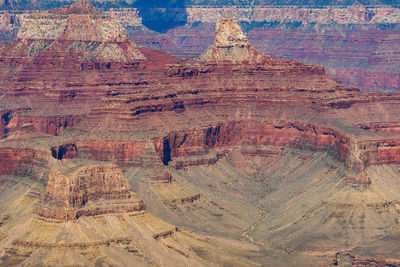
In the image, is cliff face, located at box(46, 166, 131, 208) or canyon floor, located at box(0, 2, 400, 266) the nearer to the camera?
cliff face, located at box(46, 166, 131, 208)

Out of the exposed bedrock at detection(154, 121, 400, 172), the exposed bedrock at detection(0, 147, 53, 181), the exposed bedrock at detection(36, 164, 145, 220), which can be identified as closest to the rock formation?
the exposed bedrock at detection(154, 121, 400, 172)

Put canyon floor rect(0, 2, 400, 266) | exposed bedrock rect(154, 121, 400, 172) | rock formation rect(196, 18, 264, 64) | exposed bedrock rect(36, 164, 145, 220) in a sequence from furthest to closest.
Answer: rock formation rect(196, 18, 264, 64)
exposed bedrock rect(154, 121, 400, 172)
canyon floor rect(0, 2, 400, 266)
exposed bedrock rect(36, 164, 145, 220)

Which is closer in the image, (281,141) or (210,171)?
(210,171)

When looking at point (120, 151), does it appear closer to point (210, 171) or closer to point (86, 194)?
point (210, 171)

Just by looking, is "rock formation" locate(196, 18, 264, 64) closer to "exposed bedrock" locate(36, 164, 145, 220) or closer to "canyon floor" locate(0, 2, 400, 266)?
"canyon floor" locate(0, 2, 400, 266)

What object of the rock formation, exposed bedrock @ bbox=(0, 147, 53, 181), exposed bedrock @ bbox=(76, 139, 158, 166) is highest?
the rock formation

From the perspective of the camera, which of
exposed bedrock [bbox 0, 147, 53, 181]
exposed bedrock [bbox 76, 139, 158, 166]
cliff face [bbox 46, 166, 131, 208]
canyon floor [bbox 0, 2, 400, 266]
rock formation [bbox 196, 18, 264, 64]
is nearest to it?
cliff face [bbox 46, 166, 131, 208]

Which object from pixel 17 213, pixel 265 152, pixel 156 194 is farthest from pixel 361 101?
pixel 17 213

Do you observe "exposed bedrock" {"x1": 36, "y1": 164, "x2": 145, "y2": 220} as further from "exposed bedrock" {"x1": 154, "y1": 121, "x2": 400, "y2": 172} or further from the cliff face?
"exposed bedrock" {"x1": 154, "y1": 121, "x2": 400, "y2": 172}

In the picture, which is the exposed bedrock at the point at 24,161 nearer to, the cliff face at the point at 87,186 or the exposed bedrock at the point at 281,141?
the exposed bedrock at the point at 281,141

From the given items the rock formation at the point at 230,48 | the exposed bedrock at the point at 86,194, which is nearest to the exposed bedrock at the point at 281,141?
the rock formation at the point at 230,48

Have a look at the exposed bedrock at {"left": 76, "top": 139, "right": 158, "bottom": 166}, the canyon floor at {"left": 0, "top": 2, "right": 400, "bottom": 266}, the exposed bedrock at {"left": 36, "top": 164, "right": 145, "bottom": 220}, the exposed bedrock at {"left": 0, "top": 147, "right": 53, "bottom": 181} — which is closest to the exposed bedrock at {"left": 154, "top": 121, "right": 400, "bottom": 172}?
the canyon floor at {"left": 0, "top": 2, "right": 400, "bottom": 266}

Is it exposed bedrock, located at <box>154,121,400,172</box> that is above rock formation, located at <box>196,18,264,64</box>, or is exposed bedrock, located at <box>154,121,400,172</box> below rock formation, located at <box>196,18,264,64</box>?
below

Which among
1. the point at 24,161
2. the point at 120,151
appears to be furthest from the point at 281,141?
the point at 24,161
